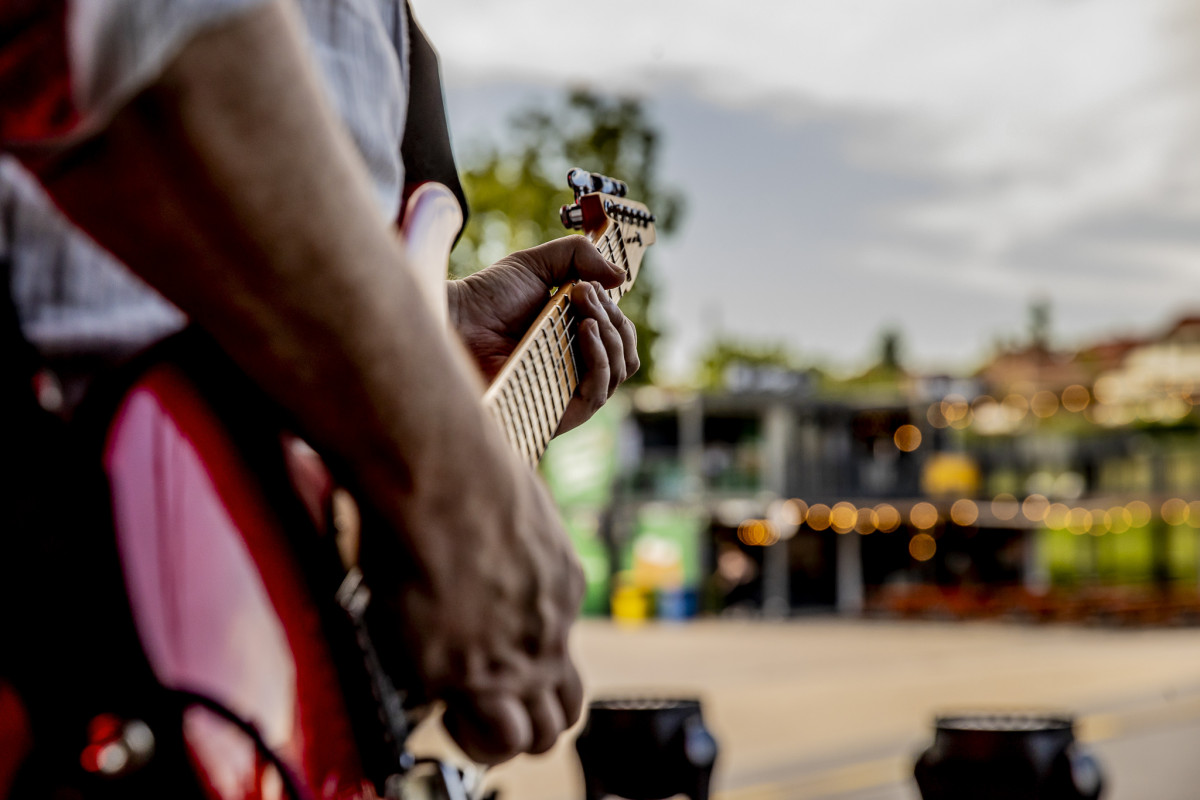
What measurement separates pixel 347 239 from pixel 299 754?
34 centimetres

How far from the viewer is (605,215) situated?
1467mm

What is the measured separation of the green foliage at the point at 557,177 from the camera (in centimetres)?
614

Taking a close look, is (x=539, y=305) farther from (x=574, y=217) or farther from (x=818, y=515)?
(x=818, y=515)

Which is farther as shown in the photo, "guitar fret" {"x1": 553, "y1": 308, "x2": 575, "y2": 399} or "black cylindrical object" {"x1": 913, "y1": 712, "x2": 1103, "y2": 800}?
"black cylindrical object" {"x1": 913, "y1": 712, "x2": 1103, "y2": 800}

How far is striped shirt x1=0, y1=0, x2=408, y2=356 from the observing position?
0.69m

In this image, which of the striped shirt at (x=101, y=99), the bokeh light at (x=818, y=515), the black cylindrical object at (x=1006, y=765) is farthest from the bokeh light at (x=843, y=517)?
the striped shirt at (x=101, y=99)

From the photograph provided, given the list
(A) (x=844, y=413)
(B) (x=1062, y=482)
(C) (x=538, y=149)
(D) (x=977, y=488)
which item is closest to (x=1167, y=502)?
(B) (x=1062, y=482)

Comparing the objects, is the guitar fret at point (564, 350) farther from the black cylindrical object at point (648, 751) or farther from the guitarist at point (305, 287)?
the black cylindrical object at point (648, 751)

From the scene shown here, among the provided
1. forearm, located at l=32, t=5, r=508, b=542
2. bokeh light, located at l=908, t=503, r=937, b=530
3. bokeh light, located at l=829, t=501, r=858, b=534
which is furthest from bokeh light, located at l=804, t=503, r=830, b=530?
forearm, located at l=32, t=5, r=508, b=542

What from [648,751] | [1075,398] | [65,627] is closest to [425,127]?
[65,627]

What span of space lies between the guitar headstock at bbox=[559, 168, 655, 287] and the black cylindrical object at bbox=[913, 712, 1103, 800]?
0.99 meters

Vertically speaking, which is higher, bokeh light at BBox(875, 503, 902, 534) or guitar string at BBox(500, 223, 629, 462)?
guitar string at BBox(500, 223, 629, 462)

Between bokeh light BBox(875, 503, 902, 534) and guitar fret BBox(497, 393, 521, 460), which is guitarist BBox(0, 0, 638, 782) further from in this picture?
bokeh light BBox(875, 503, 902, 534)

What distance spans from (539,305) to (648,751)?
99 cm
